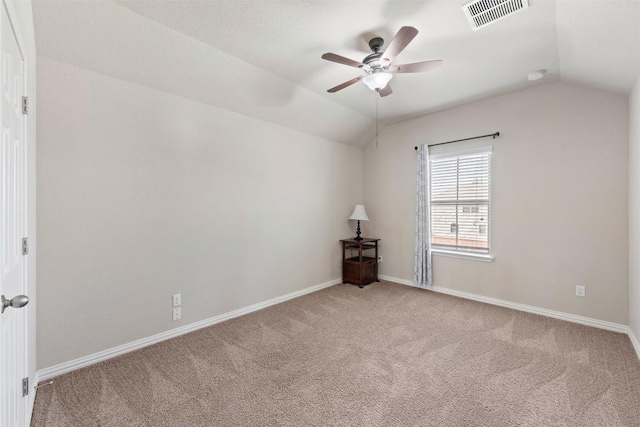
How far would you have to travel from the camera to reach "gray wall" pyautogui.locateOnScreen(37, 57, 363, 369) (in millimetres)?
2174

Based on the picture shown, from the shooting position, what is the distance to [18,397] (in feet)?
4.68

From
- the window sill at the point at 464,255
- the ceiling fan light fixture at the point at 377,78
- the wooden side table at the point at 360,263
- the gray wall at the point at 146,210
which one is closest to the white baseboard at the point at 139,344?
the gray wall at the point at 146,210

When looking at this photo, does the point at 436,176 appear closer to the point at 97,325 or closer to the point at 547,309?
the point at 547,309

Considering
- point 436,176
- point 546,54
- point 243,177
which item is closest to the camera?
point 546,54

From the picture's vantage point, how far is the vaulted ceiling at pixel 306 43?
77.5 inches

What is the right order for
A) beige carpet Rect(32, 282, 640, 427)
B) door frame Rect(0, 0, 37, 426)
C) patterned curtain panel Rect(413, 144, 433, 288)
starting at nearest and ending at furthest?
door frame Rect(0, 0, 37, 426), beige carpet Rect(32, 282, 640, 427), patterned curtain panel Rect(413, 144, 433, 288)

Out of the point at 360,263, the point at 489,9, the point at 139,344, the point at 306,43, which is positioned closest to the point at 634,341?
the point at 360,263

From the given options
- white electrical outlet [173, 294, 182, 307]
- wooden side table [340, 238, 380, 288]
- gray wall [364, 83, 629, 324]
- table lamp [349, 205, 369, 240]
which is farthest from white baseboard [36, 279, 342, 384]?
gray wall [364, 83, 629, 324]

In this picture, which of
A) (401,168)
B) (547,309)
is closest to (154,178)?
(401,168)

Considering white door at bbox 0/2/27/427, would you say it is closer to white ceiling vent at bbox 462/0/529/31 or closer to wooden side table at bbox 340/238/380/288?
white ceiling vent at bbox 462/0/529/31

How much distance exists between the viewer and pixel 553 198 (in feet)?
10.6

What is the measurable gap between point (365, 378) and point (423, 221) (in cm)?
266

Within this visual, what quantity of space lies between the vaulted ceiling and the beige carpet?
7.96 feet

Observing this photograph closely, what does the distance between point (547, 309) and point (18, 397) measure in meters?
4.56
